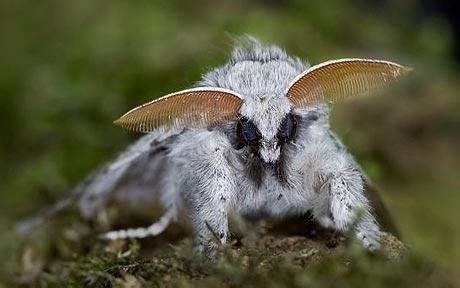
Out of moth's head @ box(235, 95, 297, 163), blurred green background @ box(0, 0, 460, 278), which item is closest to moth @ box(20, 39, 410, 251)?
moth's head @ box(235, 95, 297, 163)

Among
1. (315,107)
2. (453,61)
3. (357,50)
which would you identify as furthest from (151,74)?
(315,107)

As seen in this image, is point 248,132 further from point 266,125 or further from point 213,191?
point 213,191

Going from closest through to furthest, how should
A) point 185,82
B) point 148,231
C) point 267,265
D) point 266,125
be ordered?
point 267,265
point 266,125
point 148,231
point 185,82

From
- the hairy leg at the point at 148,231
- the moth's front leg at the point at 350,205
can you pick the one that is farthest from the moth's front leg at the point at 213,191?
the hairy leg at the point at 148,231

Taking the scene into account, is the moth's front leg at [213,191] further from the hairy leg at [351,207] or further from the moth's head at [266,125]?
the hairy leg at [351,207]

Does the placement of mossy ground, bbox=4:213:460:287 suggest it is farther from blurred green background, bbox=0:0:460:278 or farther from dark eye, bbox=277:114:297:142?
blurred green background, bbox=0:0:460:278

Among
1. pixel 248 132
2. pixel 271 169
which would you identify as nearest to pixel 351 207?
pixel 271 169
